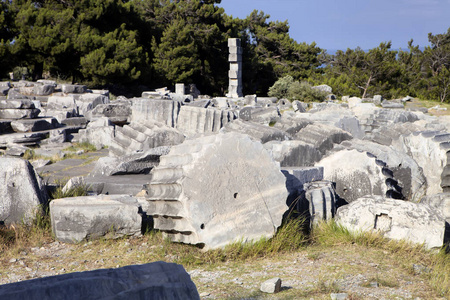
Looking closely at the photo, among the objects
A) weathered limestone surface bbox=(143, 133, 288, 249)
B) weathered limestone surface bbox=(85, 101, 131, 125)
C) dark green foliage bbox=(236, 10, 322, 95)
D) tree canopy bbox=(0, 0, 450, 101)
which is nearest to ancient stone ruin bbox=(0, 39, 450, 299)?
weathered limestone surface bbox=(143, 133, 288, 249)

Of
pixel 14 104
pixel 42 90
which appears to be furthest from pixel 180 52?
pixel 14 104

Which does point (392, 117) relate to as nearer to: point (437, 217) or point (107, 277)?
point (437, 217)

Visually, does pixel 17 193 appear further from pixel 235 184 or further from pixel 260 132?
pixel 260 132

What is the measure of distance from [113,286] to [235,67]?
997 inches

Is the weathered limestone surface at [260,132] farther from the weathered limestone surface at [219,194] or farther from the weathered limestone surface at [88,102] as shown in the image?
the weathered limestone surface at [88,102]

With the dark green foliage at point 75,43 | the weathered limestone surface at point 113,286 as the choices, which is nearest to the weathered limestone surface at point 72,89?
the dark green foliage at point 75,43

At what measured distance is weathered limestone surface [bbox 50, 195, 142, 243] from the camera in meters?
3.94

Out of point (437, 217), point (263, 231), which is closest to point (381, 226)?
point (437, 217)

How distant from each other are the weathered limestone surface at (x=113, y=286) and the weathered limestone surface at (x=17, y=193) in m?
2.61

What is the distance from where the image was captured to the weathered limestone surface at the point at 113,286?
1.63 meters

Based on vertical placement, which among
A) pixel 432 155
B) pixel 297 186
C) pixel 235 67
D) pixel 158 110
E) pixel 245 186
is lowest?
pixel 297 186

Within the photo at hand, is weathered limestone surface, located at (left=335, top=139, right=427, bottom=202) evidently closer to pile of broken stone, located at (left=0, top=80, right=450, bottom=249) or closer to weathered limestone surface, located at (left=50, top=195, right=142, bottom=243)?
pile of broken stone, located at (left=0, top=80, right=450, bottom=249)

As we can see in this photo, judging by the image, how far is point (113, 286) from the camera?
5.66 feet

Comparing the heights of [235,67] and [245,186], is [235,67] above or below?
above
